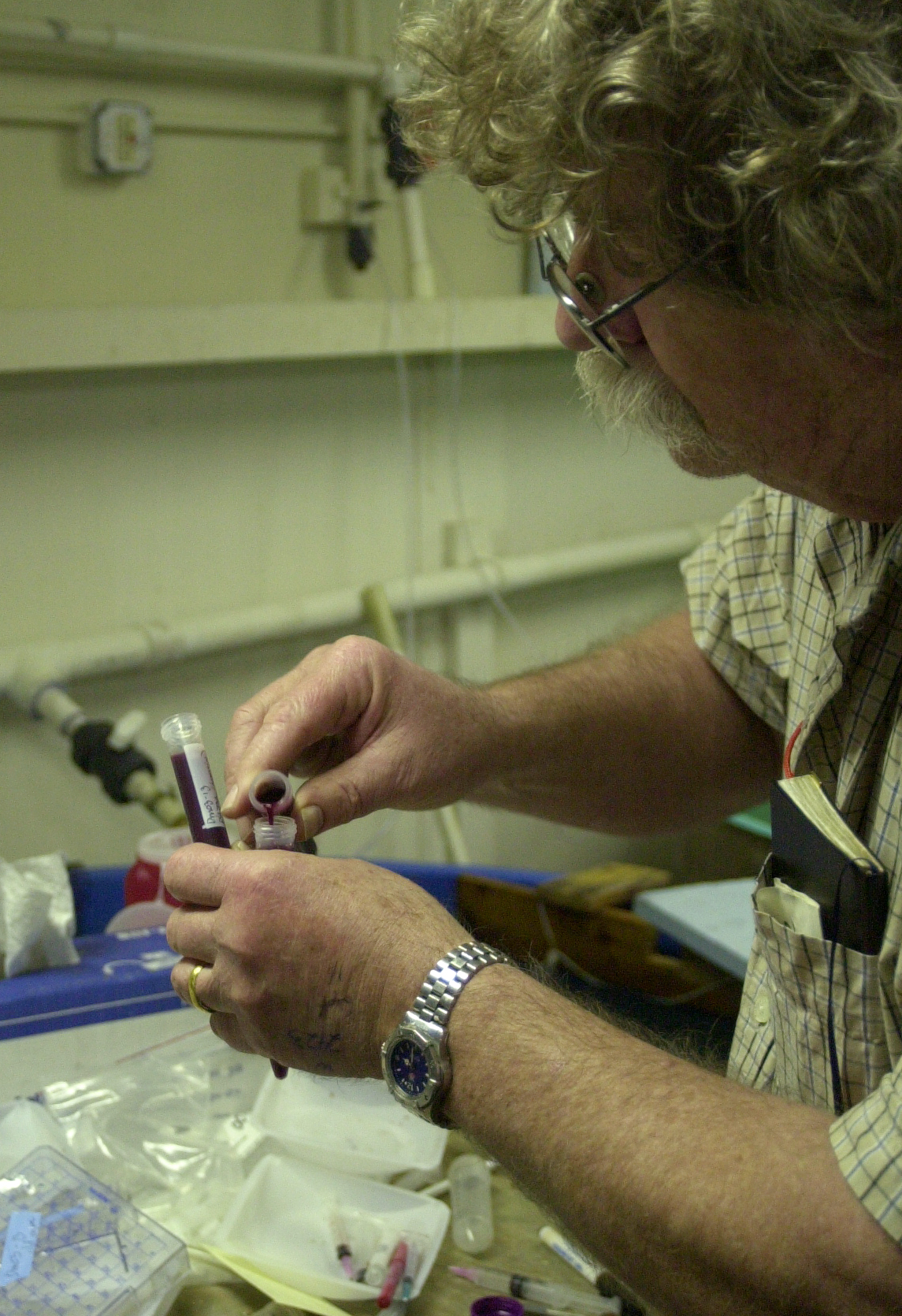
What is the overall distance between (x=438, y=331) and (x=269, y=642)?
589 mm

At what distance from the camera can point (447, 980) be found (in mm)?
750

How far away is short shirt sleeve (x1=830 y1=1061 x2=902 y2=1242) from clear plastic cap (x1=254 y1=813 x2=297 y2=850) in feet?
1.36

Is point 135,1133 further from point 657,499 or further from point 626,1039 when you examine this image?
point 657,499

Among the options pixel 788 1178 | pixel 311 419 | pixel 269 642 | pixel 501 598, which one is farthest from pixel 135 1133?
pixel 501 598

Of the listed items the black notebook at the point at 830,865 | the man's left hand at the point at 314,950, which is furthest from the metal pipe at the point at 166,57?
the black notebook at the point at 830,865

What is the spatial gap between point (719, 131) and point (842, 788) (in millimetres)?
453

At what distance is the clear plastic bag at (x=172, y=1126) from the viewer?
38.9 inches

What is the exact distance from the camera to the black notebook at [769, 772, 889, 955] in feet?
2.49

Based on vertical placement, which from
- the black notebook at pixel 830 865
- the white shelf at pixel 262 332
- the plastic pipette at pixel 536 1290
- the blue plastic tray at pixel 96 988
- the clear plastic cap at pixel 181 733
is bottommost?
the plastic pipette at pixel 536 1290

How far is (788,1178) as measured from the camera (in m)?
0.65

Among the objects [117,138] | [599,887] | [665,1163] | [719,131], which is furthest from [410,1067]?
[117,138]

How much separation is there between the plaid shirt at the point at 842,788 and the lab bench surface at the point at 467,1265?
21cm

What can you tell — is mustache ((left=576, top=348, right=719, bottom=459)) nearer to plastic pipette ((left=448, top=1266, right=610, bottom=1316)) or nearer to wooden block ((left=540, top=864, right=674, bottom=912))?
plastic pipette ((left=448, top=1266, right=610, bottom=1316))

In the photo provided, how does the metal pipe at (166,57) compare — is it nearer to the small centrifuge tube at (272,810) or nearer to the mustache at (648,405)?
the mustache at (648,405)
